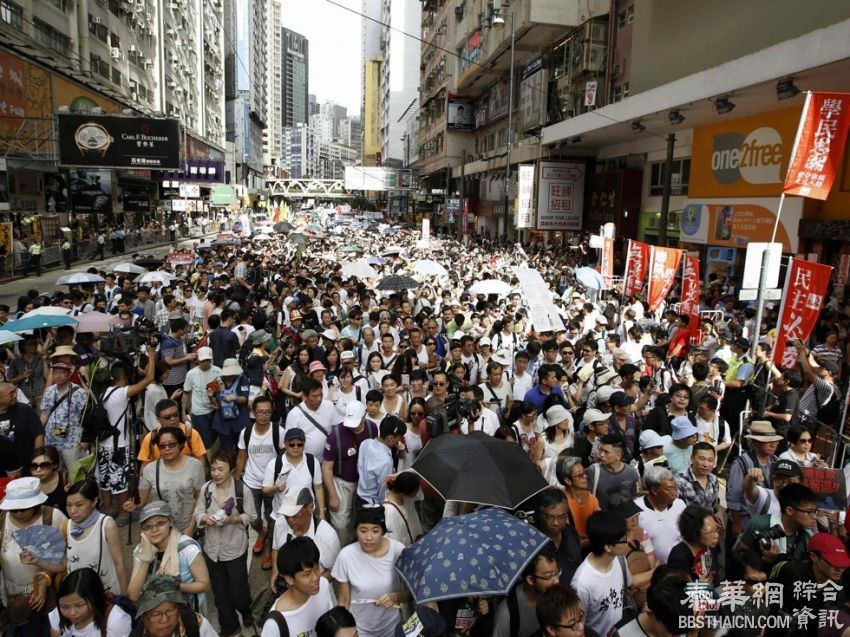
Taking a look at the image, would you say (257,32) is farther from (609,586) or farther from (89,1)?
(609,586)

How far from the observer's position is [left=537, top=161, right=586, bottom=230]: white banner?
29.0 metres

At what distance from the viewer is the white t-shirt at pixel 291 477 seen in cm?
461

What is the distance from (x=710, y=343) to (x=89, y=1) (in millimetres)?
38333

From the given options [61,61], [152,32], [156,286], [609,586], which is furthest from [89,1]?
[609,586]

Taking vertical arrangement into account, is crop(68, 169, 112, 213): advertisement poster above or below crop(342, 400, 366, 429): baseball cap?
above

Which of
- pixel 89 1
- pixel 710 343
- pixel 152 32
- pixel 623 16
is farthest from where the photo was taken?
pixel 152 32

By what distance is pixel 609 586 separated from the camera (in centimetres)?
346

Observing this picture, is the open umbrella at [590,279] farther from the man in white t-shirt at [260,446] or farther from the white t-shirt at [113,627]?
the white t-shirt at [113,627]

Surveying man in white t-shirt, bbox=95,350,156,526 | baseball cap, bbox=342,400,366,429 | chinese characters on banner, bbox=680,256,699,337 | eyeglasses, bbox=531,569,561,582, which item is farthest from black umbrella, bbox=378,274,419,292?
eyeglasses, bbox=531,569,561,582

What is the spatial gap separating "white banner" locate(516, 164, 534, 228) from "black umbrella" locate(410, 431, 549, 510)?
26039 millimetres

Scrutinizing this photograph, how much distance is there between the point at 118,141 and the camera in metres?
25.8

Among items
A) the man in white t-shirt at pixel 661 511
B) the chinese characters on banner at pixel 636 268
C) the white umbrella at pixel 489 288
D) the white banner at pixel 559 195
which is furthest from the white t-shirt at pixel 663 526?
the white banner at pixel 559 195

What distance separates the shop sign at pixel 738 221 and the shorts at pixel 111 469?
14.9 meters

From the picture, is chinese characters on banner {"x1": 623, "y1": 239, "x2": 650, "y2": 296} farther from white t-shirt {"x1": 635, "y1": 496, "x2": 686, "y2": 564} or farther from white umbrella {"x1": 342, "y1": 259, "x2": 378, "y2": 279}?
white t-shirt {"x1": 635, "y1": 496, "x2": 686, "y2": 564}
